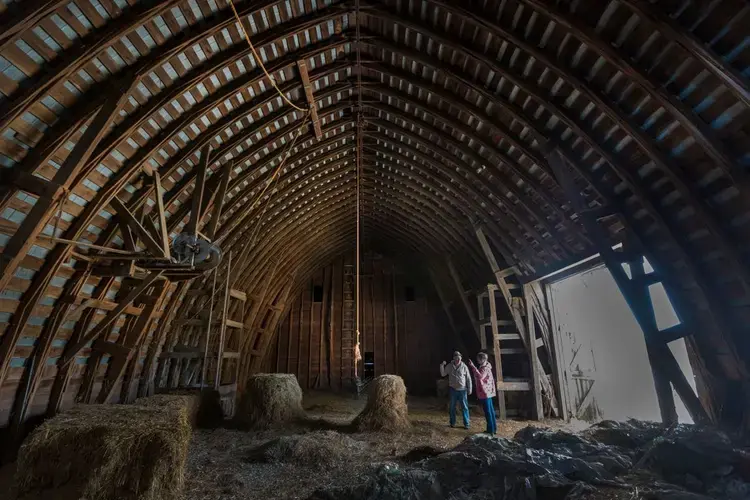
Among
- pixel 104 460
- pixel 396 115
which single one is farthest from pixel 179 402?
pixel 396 115

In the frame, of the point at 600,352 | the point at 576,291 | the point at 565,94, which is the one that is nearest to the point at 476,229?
the point at 565,94

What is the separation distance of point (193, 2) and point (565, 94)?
5622mm

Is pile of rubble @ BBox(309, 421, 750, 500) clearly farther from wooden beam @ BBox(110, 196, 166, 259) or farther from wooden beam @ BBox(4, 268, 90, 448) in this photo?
wooden beam @ BBox(4, 268, 90, 448)

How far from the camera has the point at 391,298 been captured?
17391 millimetres

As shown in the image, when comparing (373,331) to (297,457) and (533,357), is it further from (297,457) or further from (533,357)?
(297,457)

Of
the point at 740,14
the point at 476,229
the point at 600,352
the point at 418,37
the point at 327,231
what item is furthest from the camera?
the point at 600,352

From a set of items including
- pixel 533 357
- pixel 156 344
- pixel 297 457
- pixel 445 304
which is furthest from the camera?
pixel 445 304

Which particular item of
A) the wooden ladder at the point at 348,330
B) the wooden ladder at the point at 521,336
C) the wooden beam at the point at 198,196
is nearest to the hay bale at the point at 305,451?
the wooden beam at the point at 198,196

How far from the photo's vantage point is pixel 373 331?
669 inches

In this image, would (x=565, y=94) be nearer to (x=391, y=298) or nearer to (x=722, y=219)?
(x=722, y=219)

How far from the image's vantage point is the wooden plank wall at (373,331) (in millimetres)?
16312

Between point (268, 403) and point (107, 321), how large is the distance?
4043mm

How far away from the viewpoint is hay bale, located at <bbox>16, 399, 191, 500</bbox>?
3.57 metres

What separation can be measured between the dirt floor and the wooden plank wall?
6.75 m
